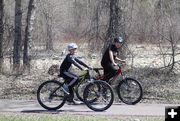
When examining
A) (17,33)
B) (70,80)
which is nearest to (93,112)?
(70,80)

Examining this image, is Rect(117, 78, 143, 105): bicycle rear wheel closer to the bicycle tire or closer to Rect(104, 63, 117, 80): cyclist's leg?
Rect(104, 63, 117, 80): cyclist's leg

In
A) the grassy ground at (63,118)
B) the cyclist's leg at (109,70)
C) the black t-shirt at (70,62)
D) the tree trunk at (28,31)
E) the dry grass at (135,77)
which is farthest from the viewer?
the tree trunk at (28,31)

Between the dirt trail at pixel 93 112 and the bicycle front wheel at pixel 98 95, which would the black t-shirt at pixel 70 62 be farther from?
the dirt trail at pixel 93 112

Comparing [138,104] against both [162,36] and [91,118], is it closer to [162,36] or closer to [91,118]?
[91,118]

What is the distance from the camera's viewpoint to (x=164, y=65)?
1688 centimetres

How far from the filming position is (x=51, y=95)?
1136 centimetres

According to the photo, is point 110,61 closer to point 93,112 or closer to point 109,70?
point 109,70

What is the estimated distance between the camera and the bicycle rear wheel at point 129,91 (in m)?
11.9

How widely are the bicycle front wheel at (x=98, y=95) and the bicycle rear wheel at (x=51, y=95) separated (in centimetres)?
61

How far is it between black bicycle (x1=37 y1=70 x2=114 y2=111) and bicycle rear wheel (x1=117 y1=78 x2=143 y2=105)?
2.62 feet

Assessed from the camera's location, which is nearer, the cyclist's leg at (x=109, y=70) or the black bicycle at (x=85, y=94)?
the black bicycle at (x=85, y=94)

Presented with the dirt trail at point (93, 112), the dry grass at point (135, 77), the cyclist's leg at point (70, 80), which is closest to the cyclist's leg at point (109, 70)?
the dirt trail at point (93, 112)

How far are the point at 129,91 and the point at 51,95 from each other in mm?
2079

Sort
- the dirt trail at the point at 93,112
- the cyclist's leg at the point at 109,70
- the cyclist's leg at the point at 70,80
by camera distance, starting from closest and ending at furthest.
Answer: the dirt trail at the point at 93,112 → the cyclist's leg at the point at 70,80 → the cyclist's leg at the point at 109,70
